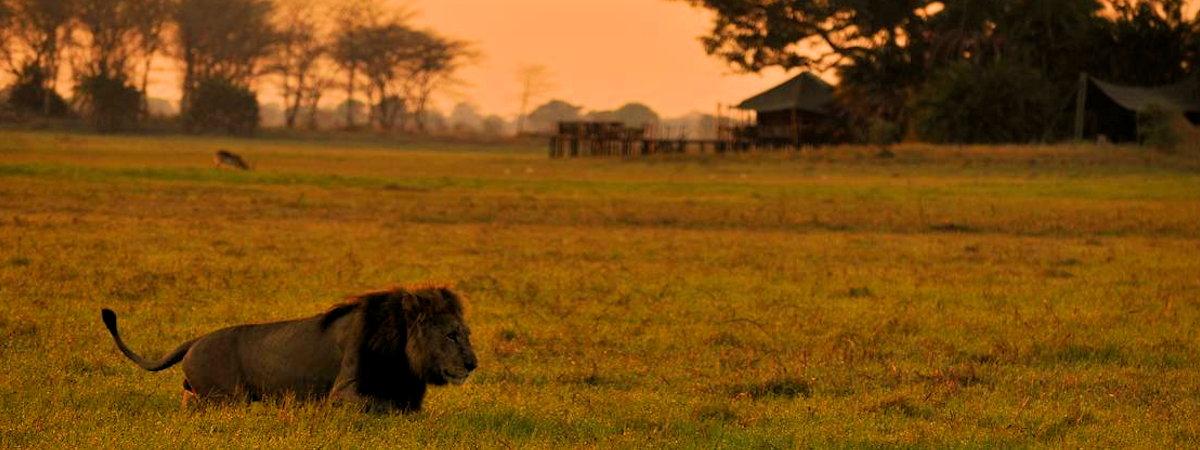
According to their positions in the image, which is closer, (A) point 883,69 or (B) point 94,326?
(B) point 94,326

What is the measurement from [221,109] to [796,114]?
50858mm

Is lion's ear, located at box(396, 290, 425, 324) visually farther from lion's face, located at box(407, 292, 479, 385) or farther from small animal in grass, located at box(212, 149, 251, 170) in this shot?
small animal in grass, located at box(212, 149, 251, 170)

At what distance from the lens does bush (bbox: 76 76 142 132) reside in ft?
348

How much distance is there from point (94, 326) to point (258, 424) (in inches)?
191

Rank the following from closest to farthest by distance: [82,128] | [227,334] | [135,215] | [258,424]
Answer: [258,424] → [227,334] → [135,215] → [82,128]

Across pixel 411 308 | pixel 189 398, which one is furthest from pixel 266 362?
pixel 411 308

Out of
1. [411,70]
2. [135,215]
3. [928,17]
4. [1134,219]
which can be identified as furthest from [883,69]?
[411,70]

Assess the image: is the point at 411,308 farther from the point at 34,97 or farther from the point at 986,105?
the point at 34,97

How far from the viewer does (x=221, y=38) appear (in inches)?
5098

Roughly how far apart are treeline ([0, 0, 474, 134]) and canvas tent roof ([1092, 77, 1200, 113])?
68224 millimetres

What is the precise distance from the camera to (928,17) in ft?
245

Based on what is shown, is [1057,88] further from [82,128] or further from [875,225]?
[82,128]

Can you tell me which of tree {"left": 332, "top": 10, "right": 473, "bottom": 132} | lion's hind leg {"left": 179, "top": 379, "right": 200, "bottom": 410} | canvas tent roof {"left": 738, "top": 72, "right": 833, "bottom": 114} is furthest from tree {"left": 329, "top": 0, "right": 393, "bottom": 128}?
lion's hind leg {"left": 179, "top": 379, "right": 200, "bottom": 410}

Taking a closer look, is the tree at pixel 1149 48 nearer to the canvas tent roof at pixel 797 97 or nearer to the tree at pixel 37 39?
the canvas tent roof at pixel 797 97
